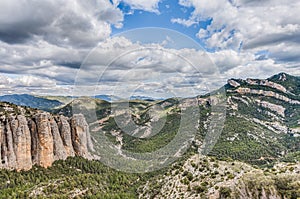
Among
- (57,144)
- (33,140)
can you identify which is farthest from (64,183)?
(57,144)

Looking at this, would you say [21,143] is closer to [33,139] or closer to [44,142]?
[33,139]

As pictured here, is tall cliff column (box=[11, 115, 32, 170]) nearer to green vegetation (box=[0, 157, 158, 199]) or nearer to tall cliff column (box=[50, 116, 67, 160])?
green vegetation (box=[0, 157, 158, 199])

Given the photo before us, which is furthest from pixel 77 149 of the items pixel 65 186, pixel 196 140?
pixel 196 140

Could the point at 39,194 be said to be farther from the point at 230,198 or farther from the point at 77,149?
the point at 230,198

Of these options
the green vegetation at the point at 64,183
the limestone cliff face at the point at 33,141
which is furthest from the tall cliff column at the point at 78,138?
the green vegetation at the point at 64,183

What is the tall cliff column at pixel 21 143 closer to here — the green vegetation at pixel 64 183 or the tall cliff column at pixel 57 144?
the green vegetation at pixel 64 183

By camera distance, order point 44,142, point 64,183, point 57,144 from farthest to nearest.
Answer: point 57,144, point 44,142, point 64,183

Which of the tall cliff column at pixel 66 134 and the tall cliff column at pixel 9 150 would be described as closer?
the tall cliff column at pixel 9 150
